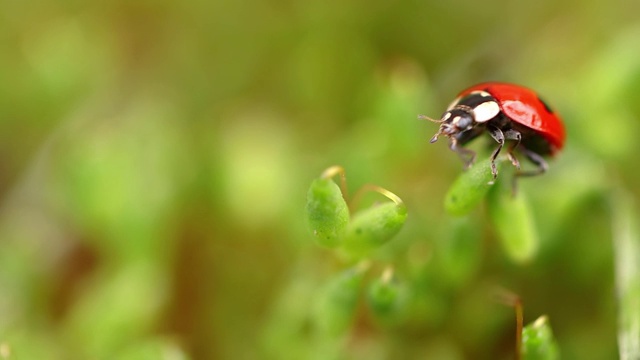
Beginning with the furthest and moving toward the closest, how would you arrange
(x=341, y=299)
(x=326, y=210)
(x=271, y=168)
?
1. (x=271, y=168)
2. (x=341, y=299)
3. (x=326, y=210)

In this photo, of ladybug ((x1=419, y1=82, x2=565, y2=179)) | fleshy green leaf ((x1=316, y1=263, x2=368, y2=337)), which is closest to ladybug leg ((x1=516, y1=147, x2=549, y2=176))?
ladybug ((x1=419, y1=82, x2=565, y2=179))

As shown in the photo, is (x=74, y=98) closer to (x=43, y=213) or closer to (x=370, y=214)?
(x=43, y=213)

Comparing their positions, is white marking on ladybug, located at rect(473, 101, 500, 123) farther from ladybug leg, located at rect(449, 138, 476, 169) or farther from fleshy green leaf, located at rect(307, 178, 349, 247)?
fleshy green leaf, located at rect(307, 178, 349, 247)

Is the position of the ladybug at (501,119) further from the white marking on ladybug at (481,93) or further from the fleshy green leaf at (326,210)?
the fleshy green leaf at (326,210)

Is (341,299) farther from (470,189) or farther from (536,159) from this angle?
(536,159)

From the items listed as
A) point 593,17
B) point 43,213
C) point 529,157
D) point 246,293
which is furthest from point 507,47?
point 43,213

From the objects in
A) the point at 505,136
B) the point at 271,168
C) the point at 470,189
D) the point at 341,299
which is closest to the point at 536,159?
the point at 505,136

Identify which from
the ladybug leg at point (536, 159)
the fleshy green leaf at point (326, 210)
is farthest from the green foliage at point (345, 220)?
the ladybug leg at point (536, 159)
